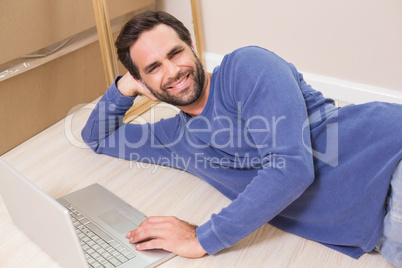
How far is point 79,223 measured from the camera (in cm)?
125

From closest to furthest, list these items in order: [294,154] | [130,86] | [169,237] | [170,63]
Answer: [294,154] < [169,237] < [170,63] < [130,86]

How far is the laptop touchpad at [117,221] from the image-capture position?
4.00 ft

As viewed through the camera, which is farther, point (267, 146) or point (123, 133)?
point (123, 133)

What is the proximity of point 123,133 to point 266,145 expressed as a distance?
24.0 inches

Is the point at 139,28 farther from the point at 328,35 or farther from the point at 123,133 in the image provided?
the point at 328,35

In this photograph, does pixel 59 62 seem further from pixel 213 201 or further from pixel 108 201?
pixel 213 201

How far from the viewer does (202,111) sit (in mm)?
1265

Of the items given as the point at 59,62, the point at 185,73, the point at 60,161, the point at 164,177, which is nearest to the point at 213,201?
the point at 164,177

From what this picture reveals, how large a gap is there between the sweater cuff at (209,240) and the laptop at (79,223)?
3.5 inches

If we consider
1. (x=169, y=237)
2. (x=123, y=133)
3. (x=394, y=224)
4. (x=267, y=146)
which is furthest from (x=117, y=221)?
(x=394, y=224)

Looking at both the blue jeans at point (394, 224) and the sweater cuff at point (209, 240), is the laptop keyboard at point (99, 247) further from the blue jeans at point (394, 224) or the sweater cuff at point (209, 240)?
the blue jeans at point (394, 224)

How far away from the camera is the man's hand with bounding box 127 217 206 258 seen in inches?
43.5

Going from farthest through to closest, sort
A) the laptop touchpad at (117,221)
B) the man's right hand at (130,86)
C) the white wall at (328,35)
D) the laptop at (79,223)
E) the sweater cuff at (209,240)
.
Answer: the white wall at (328,35) → the man's right hand at (130,86) → the laptop touchpad at (117,221) → the sweater cuff at (209,240) → the laptop at (79,223)

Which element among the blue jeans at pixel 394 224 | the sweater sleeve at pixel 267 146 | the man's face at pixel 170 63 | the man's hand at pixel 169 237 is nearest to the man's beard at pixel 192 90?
the man's face at pixel 170 63
